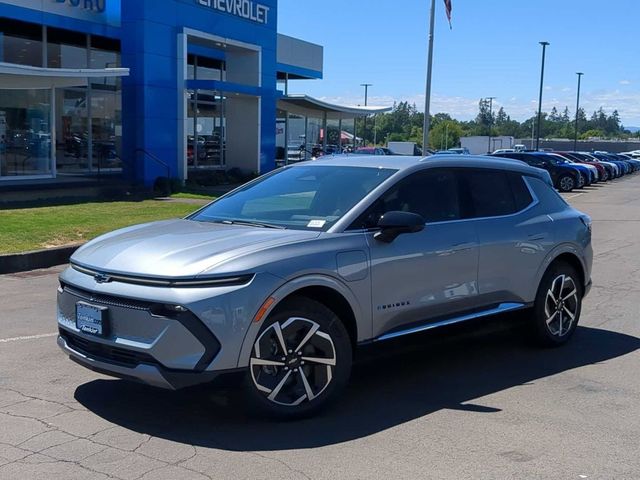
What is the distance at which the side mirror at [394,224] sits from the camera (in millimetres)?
5336

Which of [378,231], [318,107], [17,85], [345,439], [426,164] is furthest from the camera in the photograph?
[318,107]

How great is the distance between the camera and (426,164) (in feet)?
20.0

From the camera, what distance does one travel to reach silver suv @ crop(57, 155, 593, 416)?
14.9 ft

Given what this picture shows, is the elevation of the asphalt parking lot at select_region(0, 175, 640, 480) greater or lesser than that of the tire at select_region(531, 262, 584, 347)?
lesser

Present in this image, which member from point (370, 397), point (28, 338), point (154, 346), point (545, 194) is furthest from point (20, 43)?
point (154, 346)

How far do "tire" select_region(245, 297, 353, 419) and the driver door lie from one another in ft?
1.48

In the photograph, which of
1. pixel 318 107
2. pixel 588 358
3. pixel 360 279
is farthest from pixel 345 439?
pixel 318 107

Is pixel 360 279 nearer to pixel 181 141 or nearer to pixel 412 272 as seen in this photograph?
pixel 412 272

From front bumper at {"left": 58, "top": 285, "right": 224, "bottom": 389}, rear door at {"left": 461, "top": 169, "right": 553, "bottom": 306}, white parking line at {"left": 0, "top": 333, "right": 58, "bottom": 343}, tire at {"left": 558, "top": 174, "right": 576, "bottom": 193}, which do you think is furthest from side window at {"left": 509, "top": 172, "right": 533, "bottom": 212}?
tire at {"left": 558, "top": 174, "right": 576, "bottom": 193}

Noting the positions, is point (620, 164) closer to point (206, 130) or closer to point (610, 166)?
point (610, 166)

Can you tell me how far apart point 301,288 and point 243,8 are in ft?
78.9

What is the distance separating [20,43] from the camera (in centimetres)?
2309

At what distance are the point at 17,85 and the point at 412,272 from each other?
17172 millimetres

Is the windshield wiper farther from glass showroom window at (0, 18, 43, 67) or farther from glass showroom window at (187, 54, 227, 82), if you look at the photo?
glass showroom window at (187, 54, 227, 82)
